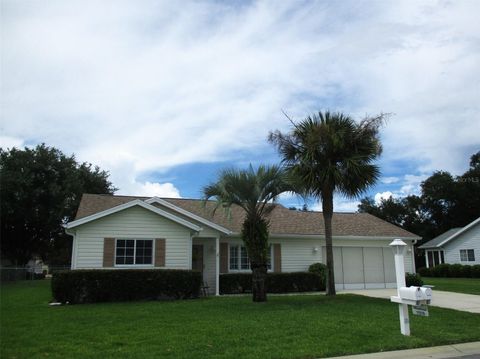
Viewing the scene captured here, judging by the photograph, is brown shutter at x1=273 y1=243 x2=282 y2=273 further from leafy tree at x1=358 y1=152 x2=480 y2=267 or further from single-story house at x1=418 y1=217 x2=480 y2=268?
leafy tree at x1=358 y1=152 x2=480 y2=267

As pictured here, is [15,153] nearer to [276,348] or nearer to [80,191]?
[80,191]

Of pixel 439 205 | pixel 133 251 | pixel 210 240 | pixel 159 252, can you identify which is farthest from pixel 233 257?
pixel 439 205

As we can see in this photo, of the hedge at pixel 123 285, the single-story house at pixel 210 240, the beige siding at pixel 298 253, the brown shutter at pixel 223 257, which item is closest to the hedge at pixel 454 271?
the single-story house at pixel 210 240

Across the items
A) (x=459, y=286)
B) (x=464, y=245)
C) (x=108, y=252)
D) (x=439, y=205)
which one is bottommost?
(x=459, y=286)

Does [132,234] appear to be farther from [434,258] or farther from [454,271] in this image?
[434,258]

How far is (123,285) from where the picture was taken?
53.7 ft

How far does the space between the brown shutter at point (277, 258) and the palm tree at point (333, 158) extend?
213 inches

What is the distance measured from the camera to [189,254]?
18.6 m

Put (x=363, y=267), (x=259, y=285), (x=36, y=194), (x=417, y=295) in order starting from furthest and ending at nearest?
(x=36, y=194), (x=363, y=267), (x=259, y=285), (x=417, y=295)

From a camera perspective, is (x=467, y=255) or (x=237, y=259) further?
(x=467, y=255)

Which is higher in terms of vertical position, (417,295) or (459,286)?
(417,295)

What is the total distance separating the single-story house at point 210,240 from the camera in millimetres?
17469

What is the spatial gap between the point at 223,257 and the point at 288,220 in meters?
4.94

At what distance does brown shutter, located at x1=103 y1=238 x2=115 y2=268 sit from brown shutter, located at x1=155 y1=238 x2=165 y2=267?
5.41ft
